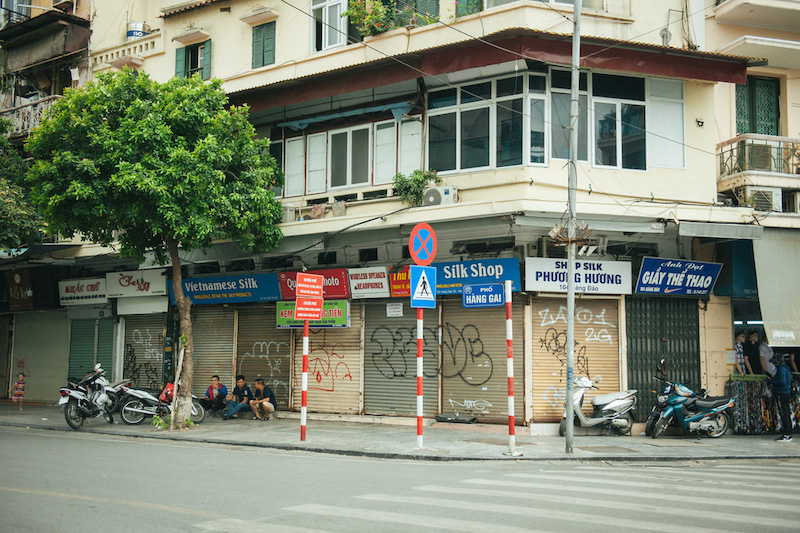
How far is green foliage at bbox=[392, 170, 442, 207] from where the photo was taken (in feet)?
51.9

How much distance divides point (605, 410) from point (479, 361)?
118 inches

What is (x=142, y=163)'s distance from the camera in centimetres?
1483

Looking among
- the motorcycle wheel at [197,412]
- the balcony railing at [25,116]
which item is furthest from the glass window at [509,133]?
the balcony railing at [25,116]

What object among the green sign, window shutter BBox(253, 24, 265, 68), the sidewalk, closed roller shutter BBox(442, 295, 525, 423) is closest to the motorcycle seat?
the sidewalk

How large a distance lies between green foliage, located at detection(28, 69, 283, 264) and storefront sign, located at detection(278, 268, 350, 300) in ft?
8.99

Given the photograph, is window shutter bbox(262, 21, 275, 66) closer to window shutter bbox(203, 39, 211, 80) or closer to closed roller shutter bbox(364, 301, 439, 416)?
window shutter bbox(203, 39, 211, 80)

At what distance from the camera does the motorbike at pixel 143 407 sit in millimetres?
→ 17344

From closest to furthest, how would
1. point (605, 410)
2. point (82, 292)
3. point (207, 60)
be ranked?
point (605, 410)
point (207, 60)
point (82, 292)

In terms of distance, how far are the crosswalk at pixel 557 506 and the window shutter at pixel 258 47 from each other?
13.7 m

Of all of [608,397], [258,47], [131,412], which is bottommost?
[131,412]

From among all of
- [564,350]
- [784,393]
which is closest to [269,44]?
[564,350]

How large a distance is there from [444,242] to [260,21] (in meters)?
8.35

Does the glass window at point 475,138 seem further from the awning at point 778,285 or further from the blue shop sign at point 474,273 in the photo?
the awning at point 778,285

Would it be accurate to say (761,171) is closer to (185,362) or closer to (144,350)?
(185,362)
